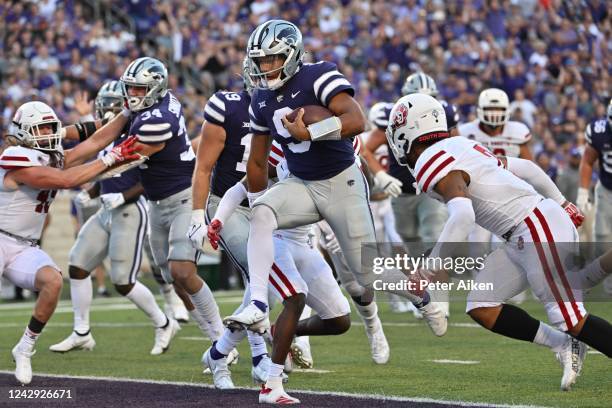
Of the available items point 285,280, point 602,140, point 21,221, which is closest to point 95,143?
point 21,221

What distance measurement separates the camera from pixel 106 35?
1775 centimetres

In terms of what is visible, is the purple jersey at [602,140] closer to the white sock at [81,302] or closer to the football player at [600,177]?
the football player at [600,177]

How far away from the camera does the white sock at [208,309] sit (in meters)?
7.20

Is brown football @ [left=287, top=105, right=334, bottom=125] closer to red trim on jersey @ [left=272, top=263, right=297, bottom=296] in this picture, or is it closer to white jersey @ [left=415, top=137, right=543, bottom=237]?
white jersey @ [left=415, top=137, right=543, bottom=237]

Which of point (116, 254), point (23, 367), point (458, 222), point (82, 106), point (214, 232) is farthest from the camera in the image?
point (82, 106)

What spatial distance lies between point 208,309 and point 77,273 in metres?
1.59

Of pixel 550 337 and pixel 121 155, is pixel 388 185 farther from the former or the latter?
pixel 550 337

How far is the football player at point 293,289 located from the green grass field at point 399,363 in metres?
0.39

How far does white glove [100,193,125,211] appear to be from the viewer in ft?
27.3

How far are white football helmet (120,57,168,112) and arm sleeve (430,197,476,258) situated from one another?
9.61 feet

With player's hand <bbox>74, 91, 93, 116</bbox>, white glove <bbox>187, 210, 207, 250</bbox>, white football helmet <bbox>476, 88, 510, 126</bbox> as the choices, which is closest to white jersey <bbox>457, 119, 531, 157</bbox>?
white football helmet <bbox>476, 88, 510, 126</bbox>

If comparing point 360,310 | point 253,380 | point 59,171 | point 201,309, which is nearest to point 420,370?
point 360,310

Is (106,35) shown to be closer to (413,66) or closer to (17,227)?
(413,66)

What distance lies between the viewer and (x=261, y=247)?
18.0ft
